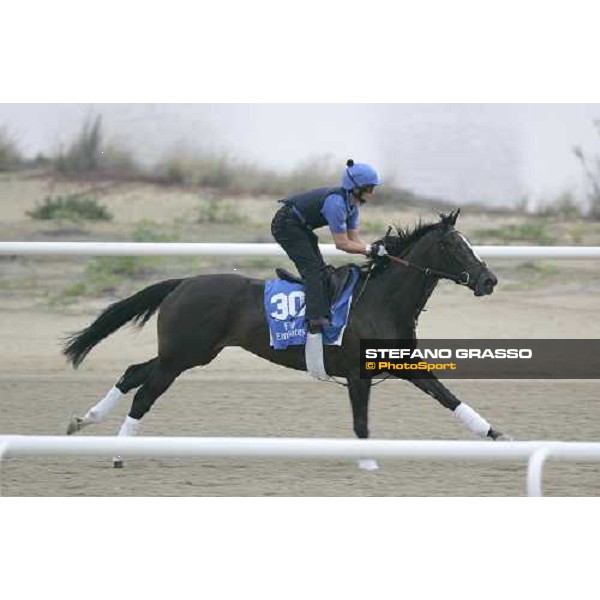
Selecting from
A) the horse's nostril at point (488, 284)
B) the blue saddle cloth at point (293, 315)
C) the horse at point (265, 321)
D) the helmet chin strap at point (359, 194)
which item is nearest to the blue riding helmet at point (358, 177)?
the helmet chin strap at point (359, 194)

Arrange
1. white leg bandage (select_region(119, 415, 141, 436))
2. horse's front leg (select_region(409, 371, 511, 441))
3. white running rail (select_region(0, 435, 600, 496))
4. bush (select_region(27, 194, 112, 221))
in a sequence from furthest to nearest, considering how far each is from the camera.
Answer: bush (select_region(27, 194, 112, 221))
white leg bandage (select_region(119, 415, 141, 436))
horse's front leg (select_region(409, 371, 511, 441))
white running rail (select_region(0, 435, 600, 496))

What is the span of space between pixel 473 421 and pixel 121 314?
2105 millimetres

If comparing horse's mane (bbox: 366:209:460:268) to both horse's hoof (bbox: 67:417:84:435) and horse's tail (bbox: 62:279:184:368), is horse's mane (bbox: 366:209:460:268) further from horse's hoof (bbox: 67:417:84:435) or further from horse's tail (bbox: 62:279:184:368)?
horse's hoof (bbox: 67:417:84:435)

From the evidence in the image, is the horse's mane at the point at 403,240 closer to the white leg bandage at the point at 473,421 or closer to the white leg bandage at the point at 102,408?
the white leg bandage at the point at 473,421

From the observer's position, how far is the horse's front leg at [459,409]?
6.62 metres

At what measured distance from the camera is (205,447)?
405 centimetres

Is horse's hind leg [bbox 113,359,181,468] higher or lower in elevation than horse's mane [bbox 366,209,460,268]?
lower

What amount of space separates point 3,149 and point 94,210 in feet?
4.62

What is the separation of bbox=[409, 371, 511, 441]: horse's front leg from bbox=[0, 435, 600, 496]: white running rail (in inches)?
95.0

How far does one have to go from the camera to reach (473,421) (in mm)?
6645

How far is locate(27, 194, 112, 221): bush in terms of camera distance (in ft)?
50.0

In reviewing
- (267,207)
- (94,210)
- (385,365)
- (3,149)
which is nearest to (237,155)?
(267,207)

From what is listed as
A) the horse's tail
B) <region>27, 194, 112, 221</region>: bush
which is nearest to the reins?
the horse's tail

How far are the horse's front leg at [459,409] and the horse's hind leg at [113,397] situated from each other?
1473 mm
